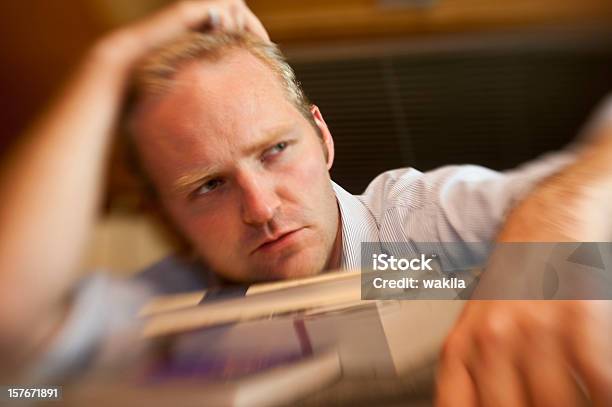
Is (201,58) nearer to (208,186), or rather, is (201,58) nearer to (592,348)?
(208,186)

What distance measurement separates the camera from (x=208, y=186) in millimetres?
344

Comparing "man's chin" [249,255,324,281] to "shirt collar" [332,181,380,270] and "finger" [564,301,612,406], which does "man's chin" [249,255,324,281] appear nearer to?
"shirt collar" [332,181,380,270]

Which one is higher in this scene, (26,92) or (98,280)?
(26,92)

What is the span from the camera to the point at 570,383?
1.03 ft

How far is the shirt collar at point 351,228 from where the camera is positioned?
14.0 inches

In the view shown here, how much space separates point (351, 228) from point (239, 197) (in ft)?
0.23

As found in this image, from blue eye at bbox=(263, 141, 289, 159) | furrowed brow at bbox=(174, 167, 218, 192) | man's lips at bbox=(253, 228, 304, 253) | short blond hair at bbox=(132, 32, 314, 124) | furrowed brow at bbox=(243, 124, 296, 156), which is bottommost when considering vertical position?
man's lips at bbox=(253, 228, 304, 253)

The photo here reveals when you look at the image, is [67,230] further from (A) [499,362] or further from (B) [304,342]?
(A) [499,362]

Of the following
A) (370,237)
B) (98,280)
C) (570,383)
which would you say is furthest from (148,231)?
(570,383)

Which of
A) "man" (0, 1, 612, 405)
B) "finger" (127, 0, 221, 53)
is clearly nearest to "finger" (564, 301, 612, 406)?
"man" (0, 1, 612, 405)

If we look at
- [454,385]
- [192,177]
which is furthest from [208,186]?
[454,385]

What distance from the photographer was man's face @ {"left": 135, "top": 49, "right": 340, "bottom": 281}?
13.2 inches

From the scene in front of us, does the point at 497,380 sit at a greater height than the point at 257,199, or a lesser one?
lesser

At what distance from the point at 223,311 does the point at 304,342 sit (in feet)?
0.17
